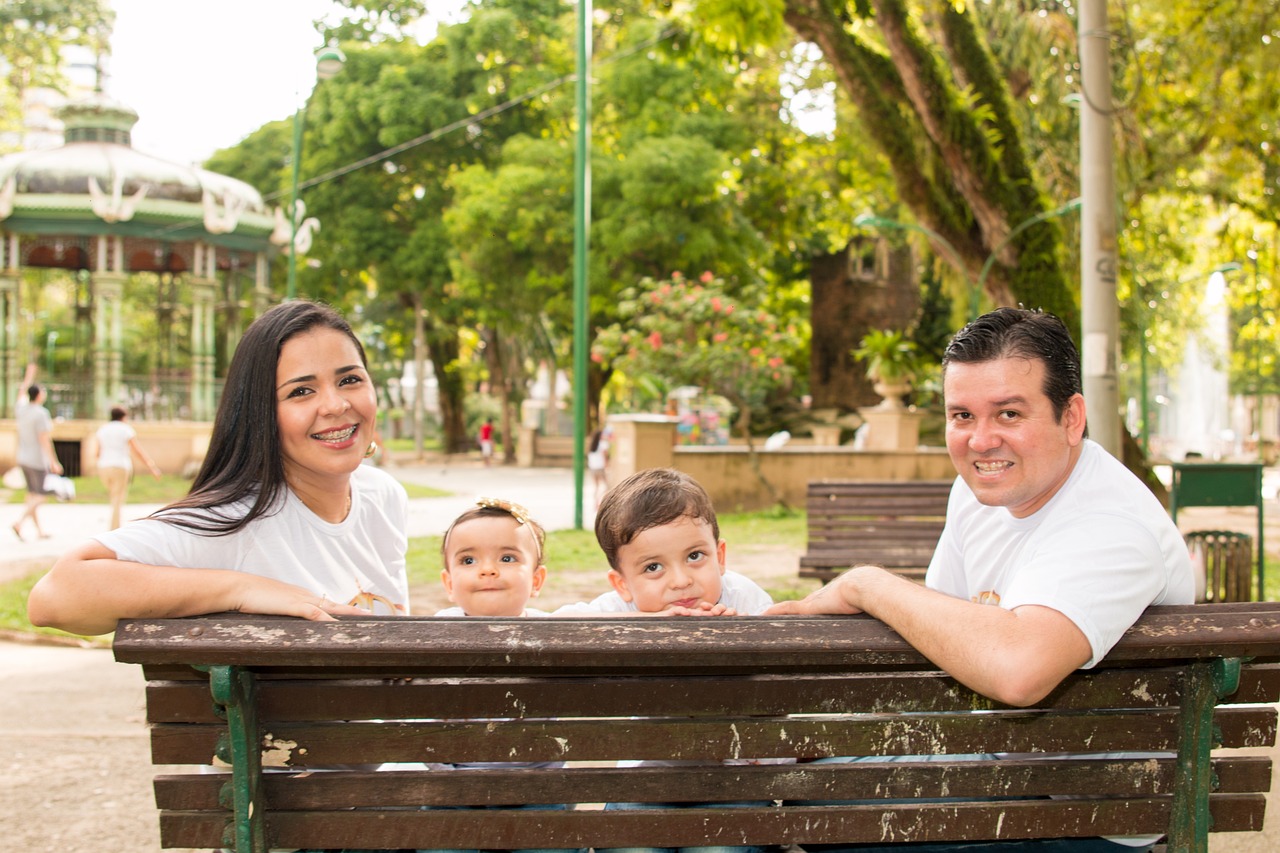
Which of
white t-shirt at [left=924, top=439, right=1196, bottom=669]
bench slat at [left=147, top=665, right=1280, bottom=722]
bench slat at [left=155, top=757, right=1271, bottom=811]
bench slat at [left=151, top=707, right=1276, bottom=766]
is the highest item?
white t-shirt at [left=924, top=439, right=1196, bottom=669]

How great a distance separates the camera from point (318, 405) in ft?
9.16

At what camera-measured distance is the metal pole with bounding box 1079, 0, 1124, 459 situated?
25.1 ft

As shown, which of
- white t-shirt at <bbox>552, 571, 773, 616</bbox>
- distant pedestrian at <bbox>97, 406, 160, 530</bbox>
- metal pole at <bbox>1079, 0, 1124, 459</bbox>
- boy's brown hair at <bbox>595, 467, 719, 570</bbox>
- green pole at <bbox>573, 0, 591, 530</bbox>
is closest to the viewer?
boy's brown hair at <bbox>595, 467, 719, 570</bbox>

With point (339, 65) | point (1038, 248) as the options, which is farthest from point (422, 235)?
point (1038, 248)

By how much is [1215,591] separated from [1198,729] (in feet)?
25.5

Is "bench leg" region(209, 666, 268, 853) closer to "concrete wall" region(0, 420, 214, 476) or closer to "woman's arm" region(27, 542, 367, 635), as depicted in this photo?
"woman's arm" region(27, 542, 367, 635)

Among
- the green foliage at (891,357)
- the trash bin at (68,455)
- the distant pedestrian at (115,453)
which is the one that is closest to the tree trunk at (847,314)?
the green foliage at (891,357)

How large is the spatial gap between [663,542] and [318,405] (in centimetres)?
84

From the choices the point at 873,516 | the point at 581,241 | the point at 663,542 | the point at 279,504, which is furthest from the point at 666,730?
the point at 581,241

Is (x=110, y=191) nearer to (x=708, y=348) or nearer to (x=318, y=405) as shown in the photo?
(x=708, y=348)

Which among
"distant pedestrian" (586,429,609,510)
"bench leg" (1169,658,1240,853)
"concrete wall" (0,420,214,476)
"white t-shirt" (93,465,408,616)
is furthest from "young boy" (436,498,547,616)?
"concrete wall" (0,420,214,476)

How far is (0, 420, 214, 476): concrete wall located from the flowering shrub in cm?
1149

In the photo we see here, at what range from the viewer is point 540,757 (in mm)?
2211

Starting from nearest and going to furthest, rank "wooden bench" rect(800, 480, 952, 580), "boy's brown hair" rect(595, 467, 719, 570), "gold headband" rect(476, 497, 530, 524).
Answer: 1. "boy's brown hair" rect(595, 467, 719, 570)
2. "gold headband" rect(476, 497, 530, 524)
3. "wooden bench" rect(800, 480, 952, 580)
